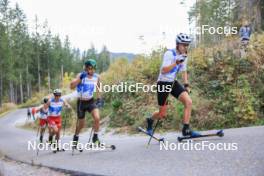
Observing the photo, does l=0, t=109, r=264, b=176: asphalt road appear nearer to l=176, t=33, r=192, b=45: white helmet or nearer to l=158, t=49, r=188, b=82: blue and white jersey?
l=158, t=49, r=188, b=82: blue and white jersey

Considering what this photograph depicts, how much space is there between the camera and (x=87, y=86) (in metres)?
10.7

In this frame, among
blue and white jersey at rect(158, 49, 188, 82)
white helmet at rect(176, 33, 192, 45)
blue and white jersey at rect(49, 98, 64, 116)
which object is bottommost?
blue and white jersey at rect(49, 98, 64, 116)

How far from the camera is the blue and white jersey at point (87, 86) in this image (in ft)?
35.1

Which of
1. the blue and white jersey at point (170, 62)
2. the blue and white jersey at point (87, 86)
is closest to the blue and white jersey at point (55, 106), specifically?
the blue and white jersey at point (87, 86)

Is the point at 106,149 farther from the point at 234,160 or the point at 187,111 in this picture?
the point at 234,160

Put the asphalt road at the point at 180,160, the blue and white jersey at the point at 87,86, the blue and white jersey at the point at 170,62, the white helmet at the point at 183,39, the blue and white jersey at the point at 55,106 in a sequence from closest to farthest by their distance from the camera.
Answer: the asphalt road at the point at 180,160 < the white helmet at the point at 183,39 < the blue and white jersey at the point at 170,62 < the blue and white jersey at the point at 87,86 < the blue and white jersey at the point at 55,106

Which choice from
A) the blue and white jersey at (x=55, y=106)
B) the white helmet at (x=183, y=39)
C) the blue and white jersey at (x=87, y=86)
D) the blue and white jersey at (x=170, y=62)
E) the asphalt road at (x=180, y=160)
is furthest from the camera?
the blue and white jersey at (x=55, y=106)

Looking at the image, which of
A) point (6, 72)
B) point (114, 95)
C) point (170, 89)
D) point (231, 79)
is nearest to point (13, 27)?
point (6, 72)

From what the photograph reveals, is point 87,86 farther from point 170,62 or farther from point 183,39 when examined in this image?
point 183,39

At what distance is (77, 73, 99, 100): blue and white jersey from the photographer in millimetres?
10688

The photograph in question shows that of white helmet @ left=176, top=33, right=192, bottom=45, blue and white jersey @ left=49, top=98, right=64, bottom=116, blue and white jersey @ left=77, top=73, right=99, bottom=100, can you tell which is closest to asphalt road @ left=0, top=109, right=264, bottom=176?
blue and white jersey @ left=77, top=73, right=99, bottom=100

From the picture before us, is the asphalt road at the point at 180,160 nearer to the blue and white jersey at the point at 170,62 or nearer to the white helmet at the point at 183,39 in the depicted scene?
the blue and white jersey at the point at 170,62

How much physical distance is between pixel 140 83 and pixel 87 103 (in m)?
8.31

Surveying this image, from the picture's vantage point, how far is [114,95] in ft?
71.4
